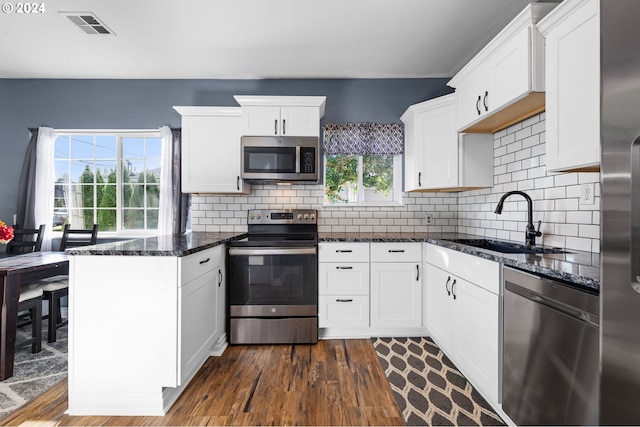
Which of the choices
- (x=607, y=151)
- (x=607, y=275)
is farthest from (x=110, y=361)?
(x=607, y=151)

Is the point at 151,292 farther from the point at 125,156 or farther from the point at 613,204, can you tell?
the point at 125,156

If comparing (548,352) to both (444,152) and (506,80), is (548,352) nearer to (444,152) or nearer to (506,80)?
(506,80)

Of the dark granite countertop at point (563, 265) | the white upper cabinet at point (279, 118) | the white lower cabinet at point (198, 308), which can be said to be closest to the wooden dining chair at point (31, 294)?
the white lower cabinet at point (198, 308)

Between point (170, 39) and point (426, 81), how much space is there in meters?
2.57

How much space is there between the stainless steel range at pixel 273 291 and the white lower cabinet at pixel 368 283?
13 centimetres

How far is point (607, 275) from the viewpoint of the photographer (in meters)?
0.75

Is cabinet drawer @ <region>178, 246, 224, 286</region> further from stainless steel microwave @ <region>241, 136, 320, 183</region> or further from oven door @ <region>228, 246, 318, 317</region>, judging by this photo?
stainless steel microwave @ <region>241, 136, 320, 183</region>

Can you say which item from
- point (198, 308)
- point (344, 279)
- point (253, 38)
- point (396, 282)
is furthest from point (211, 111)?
point (396, 282)

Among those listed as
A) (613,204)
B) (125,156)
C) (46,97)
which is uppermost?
(46,97)

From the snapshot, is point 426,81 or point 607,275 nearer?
point 607,275

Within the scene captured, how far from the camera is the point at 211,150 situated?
3.05 m

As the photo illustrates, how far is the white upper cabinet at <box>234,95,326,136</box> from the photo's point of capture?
294cm

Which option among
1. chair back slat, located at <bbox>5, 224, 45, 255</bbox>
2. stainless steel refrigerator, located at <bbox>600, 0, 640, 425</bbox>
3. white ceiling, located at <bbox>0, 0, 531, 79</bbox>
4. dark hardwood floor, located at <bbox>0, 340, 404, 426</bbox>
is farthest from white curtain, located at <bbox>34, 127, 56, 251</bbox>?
stainless steel refrigerator, located at <bbox>600, 0, 640, 425</bbox>

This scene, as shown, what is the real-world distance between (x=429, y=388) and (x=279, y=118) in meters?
2.51
